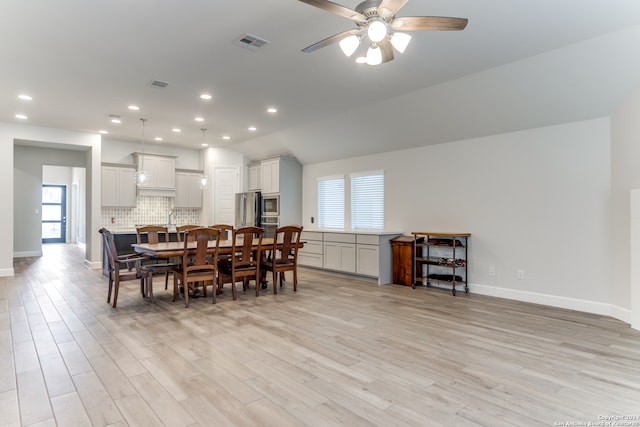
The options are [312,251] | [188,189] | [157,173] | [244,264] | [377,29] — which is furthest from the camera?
[188,189]

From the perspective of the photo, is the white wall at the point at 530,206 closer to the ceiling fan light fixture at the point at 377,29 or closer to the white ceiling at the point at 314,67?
the white ceiling at the point at 314,67

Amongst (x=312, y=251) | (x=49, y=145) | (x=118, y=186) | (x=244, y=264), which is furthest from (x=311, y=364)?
(x=49, y=145)

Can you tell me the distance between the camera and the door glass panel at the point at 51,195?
13242 millimetres

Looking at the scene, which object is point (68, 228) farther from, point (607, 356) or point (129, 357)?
point (607, 356)

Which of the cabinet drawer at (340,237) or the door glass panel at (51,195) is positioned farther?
the door glass panel at (51,195)

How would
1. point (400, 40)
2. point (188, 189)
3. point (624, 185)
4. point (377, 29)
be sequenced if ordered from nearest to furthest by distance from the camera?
point (377, 29) < point (400, 40) < point (624, 185) < point (188, 189)

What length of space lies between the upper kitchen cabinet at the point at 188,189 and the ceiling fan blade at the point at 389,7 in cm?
757

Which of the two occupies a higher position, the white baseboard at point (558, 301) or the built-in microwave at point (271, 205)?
the built-in microwave at point (271, 205)

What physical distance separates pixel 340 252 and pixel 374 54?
436 centimetres

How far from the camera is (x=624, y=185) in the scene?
3.96 m

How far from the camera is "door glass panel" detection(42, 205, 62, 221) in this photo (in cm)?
1329

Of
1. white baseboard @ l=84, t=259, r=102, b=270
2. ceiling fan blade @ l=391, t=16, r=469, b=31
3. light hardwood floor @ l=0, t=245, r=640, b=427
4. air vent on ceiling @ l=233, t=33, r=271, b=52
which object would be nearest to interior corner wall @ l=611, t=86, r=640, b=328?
light hardwood floor @ l=0, t=245, r=640, b=427

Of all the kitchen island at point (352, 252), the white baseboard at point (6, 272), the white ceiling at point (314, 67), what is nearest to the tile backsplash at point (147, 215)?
the white baseboard at point (6, 272)

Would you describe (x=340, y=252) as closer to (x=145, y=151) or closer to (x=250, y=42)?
(x=250, y=42)
